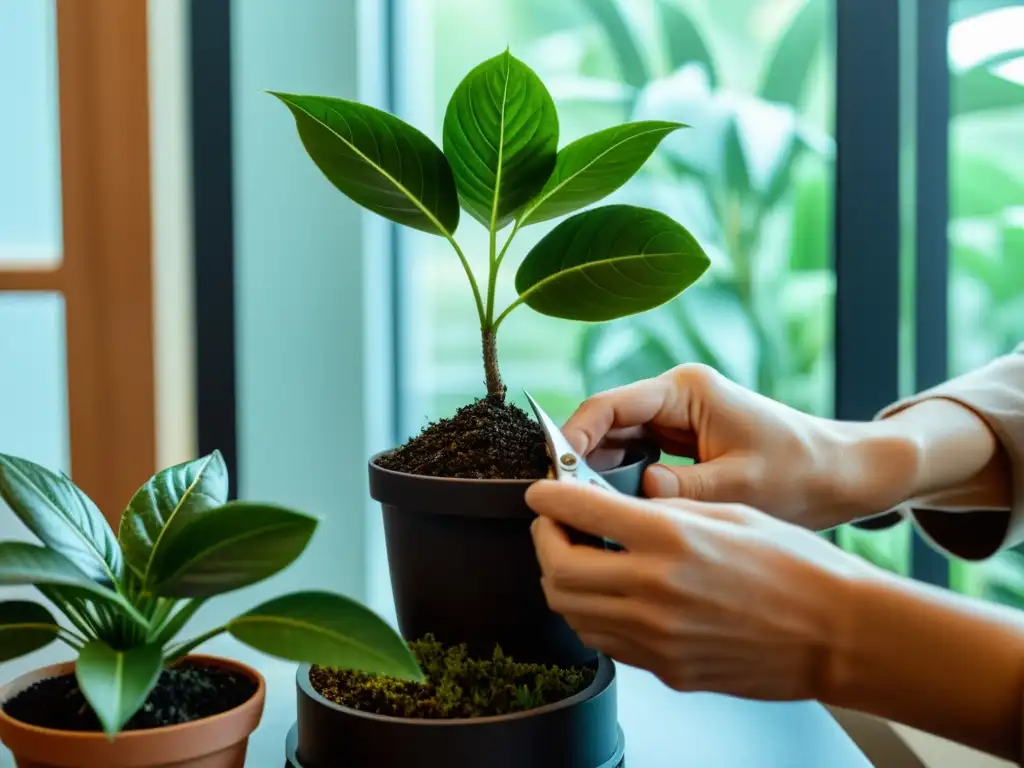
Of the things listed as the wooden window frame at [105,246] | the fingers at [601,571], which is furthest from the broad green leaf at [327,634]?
the wooden window frame at [105,246]

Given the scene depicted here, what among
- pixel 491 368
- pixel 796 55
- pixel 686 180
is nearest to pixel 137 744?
pixel 491 368

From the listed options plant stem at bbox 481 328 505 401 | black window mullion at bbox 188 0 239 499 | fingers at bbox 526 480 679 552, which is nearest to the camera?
fingers at bbox 526 480 679 552

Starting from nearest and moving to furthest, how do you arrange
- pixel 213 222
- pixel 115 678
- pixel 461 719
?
1. pixel 115 678
2. pixel 461 719
3. pixel 213 222

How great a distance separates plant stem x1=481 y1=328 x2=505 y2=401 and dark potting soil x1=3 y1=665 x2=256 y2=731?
0.29 meters

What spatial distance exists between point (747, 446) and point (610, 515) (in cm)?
31

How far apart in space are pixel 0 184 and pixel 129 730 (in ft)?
4.06

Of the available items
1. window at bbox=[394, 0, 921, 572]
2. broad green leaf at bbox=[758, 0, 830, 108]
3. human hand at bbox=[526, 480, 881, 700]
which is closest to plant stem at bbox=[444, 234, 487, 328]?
human hand at bbox=[526, 480, 881, 700]

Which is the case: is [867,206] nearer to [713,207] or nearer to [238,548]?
[713,207]

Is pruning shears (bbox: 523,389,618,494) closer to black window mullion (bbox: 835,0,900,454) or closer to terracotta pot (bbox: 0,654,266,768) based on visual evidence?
terracotta pot (bbox: 0,654,266,768)

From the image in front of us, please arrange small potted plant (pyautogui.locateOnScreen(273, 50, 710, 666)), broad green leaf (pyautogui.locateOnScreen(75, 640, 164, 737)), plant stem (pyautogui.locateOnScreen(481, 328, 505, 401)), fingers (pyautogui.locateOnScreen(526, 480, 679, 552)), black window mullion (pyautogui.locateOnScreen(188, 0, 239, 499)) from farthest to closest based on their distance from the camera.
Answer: black window mullion (pyautogui.locateOnScreen(188, 0, 239, 499)), plant stem (pyautogui.locateOnScreen(481, 328, 505, 401)), small potted plant (pyautogui.locateOnScreen(273, 50, 710, 666)), fingers (pyautogui.locateOnScreen(526, 480, 679, 552)), broad green leaf (pyautogui.locateOnScreen(75, 640, 164, 737))

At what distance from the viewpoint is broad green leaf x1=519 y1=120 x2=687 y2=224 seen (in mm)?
685

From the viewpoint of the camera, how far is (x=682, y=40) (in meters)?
1.71

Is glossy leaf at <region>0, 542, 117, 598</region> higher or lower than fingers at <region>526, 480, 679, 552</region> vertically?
lower

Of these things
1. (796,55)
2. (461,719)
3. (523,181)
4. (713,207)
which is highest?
(796,55)
